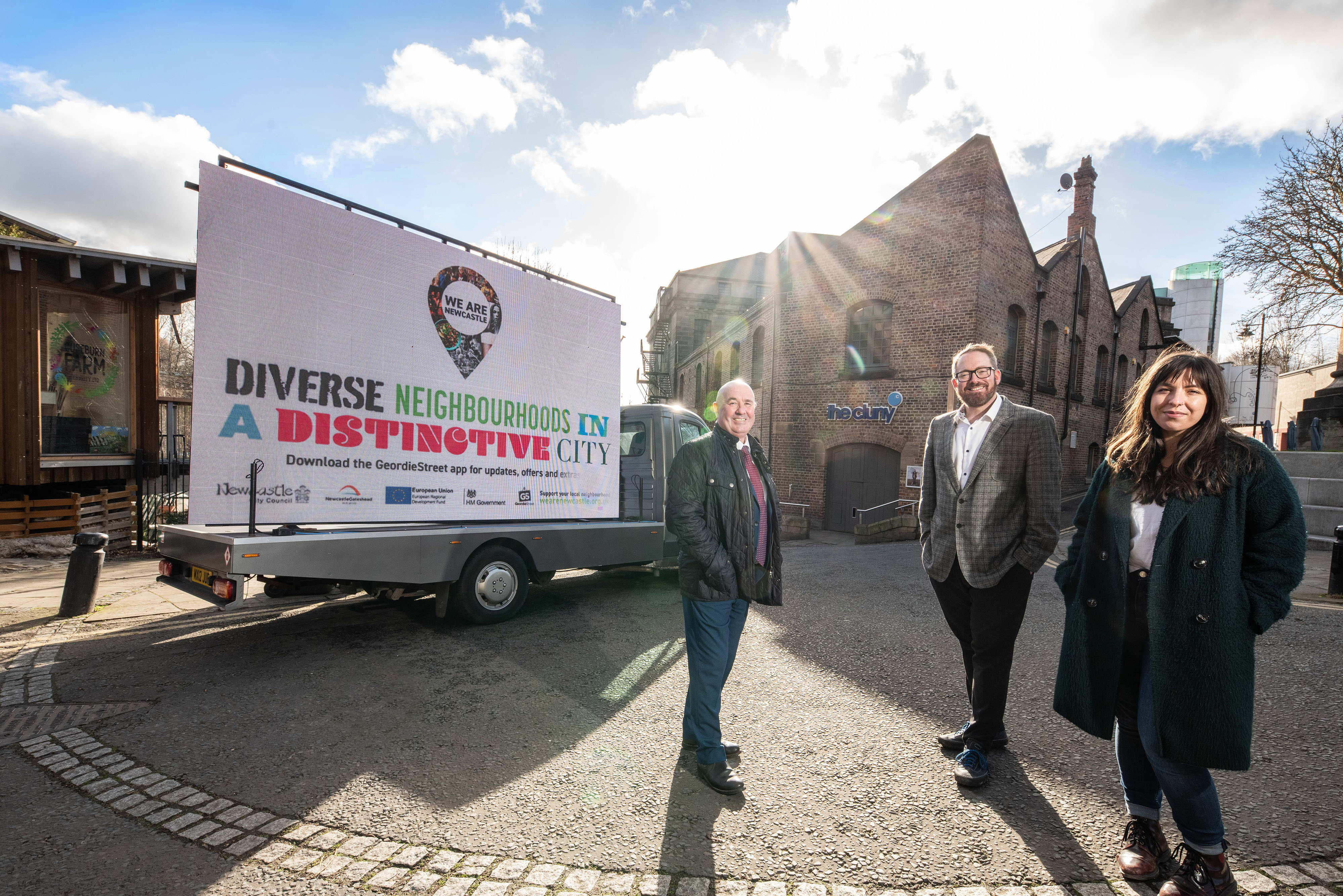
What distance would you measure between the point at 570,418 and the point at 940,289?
40.0 feet

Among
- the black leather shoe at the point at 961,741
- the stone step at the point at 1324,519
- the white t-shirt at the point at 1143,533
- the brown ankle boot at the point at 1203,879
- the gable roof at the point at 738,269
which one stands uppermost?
the gable roof at the point at 738,269

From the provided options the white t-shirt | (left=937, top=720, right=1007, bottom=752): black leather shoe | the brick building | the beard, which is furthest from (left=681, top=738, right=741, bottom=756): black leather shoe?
the brick building

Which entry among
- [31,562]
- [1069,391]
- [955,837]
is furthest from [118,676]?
[1069,391]

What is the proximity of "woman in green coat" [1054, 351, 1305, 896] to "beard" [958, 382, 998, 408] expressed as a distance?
654 millimetres

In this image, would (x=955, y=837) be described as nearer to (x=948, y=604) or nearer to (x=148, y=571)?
(x=948, y=604)

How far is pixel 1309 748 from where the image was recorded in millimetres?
3199

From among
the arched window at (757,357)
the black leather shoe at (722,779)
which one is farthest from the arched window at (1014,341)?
the black leather shoe at (722,779)

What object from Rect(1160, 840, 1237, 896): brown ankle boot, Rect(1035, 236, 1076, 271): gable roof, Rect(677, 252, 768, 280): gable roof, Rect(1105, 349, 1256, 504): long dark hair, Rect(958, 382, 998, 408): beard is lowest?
Rect(1160, 840, 1237, 896): brown ankle boot

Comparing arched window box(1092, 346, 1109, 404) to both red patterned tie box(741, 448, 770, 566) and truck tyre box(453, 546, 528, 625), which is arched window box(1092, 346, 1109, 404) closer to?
truck tyre box(453, 546, 528, 625)

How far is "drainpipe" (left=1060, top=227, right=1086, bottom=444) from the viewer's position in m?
18.2

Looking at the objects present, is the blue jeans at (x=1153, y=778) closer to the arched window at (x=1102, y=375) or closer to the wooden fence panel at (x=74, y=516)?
the wooden fence panel at (x=74, y=516)

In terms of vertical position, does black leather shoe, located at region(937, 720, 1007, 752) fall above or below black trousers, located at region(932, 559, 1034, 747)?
below

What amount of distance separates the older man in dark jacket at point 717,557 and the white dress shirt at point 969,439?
965 millimetres

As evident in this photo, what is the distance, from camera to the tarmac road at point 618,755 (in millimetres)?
2361
